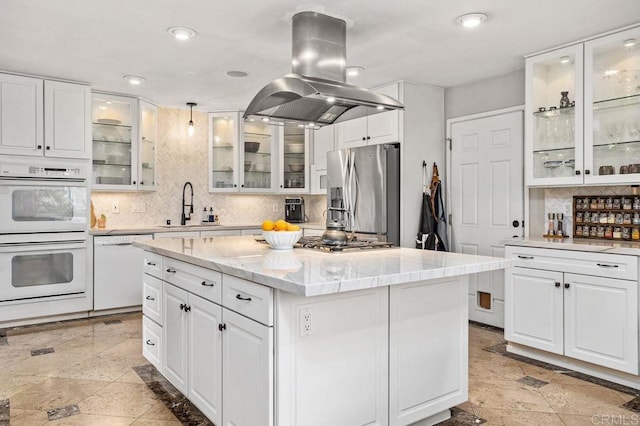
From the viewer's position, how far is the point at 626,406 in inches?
106

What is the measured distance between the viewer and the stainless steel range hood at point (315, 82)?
256 centimetres

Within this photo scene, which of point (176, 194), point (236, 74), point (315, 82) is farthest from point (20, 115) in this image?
point (315, 82)

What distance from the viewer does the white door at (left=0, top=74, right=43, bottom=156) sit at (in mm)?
4277

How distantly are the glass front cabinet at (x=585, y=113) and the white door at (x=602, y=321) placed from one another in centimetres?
79

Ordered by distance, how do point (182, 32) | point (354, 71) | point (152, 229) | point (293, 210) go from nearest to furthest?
point (182, 32), point (354, 71), point (152, 229), point (293, 210)

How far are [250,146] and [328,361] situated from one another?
4368 mm

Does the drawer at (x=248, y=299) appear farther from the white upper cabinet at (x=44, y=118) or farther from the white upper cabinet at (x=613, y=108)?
the white upper cabinet at (x=44, y=118)

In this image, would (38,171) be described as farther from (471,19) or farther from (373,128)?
(471,19)

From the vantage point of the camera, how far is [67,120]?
15.1 feet

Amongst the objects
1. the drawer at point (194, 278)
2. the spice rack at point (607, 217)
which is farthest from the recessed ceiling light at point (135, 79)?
the spice rack at point (607, 217)

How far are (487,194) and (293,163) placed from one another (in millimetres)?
2621

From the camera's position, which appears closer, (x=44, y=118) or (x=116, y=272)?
(x=44, y=118)

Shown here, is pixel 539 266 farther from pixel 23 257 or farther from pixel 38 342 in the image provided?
pixel 23 257

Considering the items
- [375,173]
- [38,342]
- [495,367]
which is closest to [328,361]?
[495,367]
